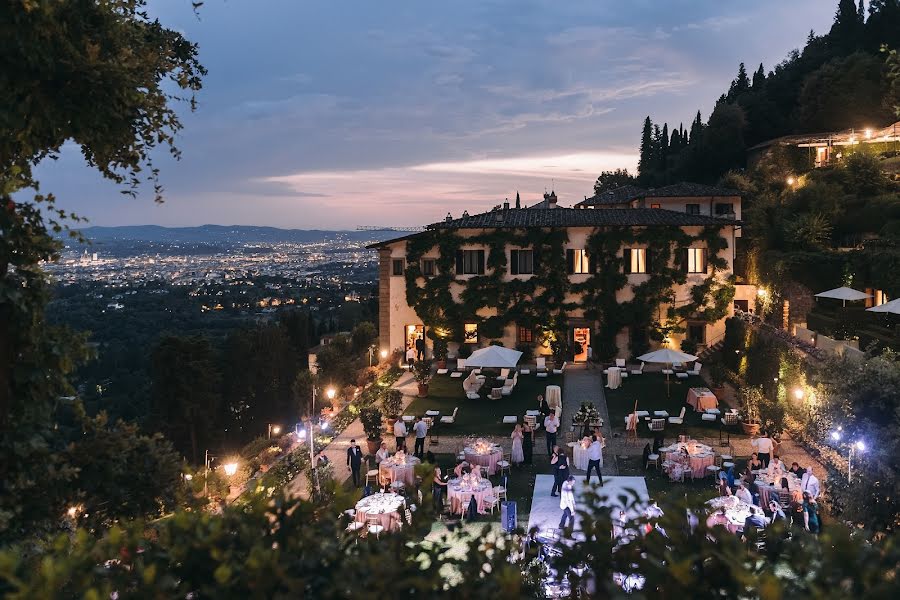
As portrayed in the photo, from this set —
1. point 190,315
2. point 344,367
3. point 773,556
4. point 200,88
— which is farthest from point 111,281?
Answer: point 773,556

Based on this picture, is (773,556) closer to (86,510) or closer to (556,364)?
(86,510)

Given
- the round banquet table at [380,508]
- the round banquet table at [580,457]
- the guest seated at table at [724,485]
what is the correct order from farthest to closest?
the round banquet table at [580,457], the guest seated at table at [724,485], the round banquet table at [380,508]

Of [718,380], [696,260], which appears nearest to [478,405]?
[718,380]

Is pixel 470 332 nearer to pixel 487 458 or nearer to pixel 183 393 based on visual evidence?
pixel 487 458

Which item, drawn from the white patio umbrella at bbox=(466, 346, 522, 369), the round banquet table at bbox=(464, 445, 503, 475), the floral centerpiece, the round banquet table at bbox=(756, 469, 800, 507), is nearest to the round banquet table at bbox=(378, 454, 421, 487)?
the round banquet table at bbox=(464, 445, 503, 475)

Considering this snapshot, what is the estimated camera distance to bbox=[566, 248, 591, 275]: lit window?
31.2 metres

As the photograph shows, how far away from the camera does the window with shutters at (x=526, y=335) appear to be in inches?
1246

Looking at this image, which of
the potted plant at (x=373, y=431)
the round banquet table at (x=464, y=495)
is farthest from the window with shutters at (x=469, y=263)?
the round banquet table at (x=464, y=495)

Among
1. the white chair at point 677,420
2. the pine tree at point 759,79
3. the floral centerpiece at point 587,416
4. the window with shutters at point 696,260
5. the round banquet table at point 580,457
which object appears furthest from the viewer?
the pine tree at point 759,79

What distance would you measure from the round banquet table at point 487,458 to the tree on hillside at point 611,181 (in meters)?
57.2

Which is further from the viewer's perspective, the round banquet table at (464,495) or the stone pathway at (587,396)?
the stone pathway at (587,396)

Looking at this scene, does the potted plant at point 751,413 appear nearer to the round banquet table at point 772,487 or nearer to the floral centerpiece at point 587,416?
the floral centerpiece at point 587,416

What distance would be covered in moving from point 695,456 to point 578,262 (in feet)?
55.1

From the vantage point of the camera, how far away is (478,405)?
77.5ft
